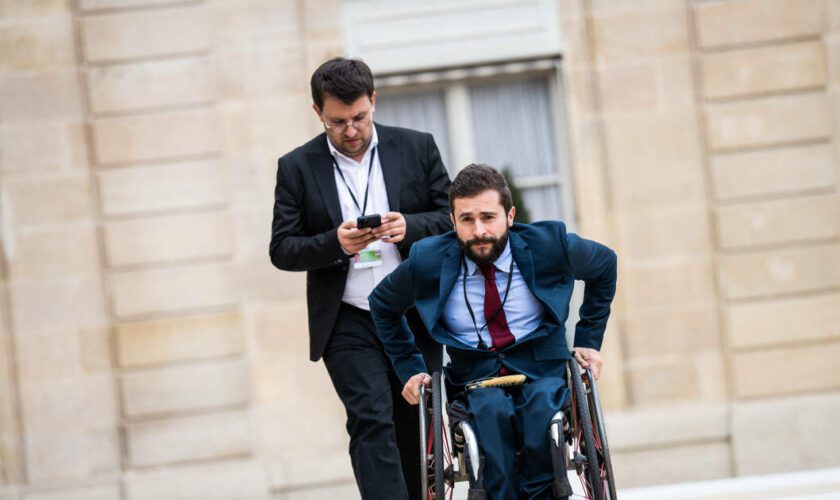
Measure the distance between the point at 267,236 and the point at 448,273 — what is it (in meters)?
3.85

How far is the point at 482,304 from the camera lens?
4.34m

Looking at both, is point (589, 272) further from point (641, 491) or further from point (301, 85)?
point (301, 85)

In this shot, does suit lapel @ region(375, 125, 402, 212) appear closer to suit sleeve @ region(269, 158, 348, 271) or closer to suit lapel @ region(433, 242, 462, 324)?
suit sleeve @ region(269, 158, 348, 271)

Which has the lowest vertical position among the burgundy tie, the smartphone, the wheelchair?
the wheelchair

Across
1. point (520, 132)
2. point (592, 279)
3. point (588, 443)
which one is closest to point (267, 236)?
point (520, 132)

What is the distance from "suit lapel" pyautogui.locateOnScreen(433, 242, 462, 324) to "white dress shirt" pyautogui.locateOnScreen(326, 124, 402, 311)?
476mm

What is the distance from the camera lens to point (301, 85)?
8.01 meters

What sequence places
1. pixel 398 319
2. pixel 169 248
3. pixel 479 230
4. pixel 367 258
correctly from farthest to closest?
pixel 169 248
pixel 367 258
pixel 398 319
pixel 479 230

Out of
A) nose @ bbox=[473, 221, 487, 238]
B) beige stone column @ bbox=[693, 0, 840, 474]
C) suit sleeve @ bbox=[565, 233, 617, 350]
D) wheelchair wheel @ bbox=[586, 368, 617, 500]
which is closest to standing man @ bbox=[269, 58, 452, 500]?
nose @ bbox=[473, 221, 487, 238]

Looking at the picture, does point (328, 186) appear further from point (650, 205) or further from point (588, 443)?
point (650, 205)

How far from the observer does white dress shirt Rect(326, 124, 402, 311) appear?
4750 mm

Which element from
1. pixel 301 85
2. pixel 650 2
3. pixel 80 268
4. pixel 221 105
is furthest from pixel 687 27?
pixel 80 268

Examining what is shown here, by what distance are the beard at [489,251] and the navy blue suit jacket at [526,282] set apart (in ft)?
0.22

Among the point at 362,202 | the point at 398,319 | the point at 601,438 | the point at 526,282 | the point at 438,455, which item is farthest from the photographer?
the point at 362,202
